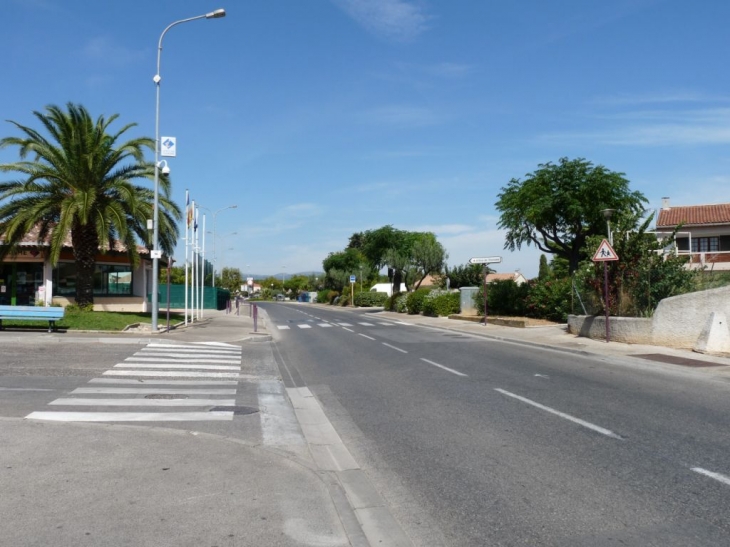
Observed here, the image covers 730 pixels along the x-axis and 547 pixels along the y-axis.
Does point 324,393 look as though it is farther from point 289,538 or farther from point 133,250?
point 133,250

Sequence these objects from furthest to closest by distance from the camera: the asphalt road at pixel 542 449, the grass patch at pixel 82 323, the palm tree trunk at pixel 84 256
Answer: the palm tree trunk at pixel 84 256 → the grass patch at pixel 82 323 → the asphalt road at pixel 542 449

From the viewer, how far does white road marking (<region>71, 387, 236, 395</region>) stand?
35.6 feet

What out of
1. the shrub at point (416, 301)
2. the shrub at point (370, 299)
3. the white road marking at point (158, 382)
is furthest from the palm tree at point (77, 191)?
the shrub at point (370, 299)

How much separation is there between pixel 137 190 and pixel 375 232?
194 feet

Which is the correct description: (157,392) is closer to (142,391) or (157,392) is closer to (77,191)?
(142,391)

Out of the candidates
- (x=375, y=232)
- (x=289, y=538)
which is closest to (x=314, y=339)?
(x=289, y=538)

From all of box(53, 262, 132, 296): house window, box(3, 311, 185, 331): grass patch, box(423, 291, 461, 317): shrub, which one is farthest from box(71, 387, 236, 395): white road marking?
box(423, 291, 461, 317): shrub

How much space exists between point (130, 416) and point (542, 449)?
534 centimetres

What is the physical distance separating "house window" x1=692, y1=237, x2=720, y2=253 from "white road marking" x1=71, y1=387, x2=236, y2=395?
43.4 m

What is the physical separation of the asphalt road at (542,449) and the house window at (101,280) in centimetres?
2178

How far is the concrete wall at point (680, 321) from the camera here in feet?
54.6

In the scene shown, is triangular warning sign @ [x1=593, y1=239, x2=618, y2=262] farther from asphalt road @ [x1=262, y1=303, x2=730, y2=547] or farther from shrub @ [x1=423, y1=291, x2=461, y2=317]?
shrub @ [x1=423, y1=291, x2=461, y2=317]

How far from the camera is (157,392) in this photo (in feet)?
36.1

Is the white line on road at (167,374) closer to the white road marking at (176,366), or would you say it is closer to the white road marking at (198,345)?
the white road marking at (176,366)
